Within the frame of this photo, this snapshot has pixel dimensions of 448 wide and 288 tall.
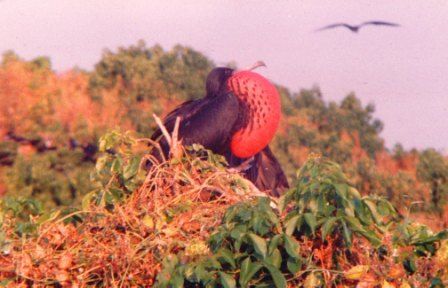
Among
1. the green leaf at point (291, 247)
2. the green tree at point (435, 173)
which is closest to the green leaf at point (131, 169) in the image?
the green leaf at point (291, 247)

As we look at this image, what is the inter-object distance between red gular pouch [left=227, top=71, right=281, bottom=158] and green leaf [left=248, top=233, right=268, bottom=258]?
253 centimetres

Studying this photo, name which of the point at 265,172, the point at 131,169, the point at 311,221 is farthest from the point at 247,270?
the point at 265,172

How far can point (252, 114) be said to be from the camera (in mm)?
4844

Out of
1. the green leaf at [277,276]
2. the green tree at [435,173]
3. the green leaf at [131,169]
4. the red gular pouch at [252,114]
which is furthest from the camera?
the green tree at [435,173]

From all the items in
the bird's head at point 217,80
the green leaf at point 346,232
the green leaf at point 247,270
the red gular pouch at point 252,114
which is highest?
the green leaf at point 346,232

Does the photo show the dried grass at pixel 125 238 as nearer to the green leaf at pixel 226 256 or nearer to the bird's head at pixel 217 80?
the green leaf at pixel 226 256

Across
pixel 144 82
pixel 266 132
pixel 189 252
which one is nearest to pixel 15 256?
pixel 189 252

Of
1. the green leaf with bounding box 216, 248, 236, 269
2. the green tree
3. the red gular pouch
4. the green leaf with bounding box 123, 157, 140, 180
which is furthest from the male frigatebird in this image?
the green tree

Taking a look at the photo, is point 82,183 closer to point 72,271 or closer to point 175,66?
point 175,66

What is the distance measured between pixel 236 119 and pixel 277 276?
2.55 metres

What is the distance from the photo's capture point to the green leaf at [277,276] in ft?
7.25

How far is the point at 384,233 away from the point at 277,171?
8.75ft

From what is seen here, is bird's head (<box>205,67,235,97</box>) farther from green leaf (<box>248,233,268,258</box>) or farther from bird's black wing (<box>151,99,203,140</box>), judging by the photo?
green leaf (<box>248,233,268,258</box>)

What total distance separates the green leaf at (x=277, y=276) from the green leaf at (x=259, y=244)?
31 mm
